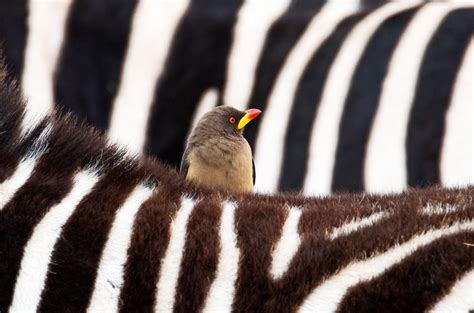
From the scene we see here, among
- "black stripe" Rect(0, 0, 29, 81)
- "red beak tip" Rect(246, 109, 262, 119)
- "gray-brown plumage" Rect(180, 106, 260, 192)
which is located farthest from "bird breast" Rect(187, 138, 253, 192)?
"black stripe" Rect(0, 0, 29, 81)

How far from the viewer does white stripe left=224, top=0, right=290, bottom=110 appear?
209 cm

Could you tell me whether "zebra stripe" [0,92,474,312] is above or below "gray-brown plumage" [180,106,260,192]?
above

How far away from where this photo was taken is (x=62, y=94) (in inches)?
81.5

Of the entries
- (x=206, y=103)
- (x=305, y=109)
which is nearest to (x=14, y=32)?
(x=206, y=103)

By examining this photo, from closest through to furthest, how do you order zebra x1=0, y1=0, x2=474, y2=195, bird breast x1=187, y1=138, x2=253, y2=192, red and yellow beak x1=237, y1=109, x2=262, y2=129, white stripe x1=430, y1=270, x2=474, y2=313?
white stripe x1=430, y1=270, x2=474, y2=313, bird breast x1=187, y1=138, x2=253, y2=192, red and yellow beak x1=237, y1=109, x2=262, y2=129, zebra x1=0, y1=0, x2=474, y2=195

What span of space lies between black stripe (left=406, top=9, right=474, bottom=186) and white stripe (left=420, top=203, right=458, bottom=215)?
1.08m

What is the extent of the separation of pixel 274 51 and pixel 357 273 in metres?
1.35

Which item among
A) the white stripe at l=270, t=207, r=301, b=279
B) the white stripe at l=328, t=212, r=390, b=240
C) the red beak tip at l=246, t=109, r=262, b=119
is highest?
the white stripe at l=328, t=212, r=390, b=240

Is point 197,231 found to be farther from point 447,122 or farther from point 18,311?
point 447,122

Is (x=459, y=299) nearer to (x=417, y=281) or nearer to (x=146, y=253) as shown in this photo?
(x=417, y=281)

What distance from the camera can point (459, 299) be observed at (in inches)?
30.3

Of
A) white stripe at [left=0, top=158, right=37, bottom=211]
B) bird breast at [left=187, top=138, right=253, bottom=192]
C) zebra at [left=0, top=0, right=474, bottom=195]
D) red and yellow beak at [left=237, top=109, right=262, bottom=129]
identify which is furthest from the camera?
zebra at [left=0, top=0, right=474, bottom=195]

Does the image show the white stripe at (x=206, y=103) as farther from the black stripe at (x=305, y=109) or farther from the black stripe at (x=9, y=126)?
the black stripe at (x=9, y=126)

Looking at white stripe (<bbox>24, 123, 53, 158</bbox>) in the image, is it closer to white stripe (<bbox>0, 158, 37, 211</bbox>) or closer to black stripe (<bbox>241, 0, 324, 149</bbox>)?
white stripe (<bbox>0, 158, 37, 211</bbox>)
